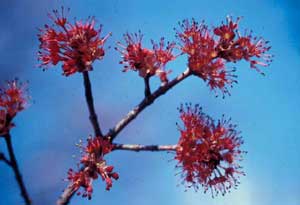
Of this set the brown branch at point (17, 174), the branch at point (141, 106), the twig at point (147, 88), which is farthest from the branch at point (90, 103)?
the brown branch at point (17, 174)

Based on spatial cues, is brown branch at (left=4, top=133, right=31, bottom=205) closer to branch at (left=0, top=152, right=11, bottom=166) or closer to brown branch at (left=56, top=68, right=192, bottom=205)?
branch at (left=0, top=152, right=11, bottom=166)

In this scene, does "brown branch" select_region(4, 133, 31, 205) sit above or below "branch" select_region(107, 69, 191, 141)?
below

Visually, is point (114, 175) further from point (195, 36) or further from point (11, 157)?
point (195, 36)

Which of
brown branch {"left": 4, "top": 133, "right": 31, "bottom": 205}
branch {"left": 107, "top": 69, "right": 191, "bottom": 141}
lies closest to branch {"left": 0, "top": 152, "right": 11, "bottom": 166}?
brown branch {"left": 4, "top": 133, "right": 31, "bottom": 205}

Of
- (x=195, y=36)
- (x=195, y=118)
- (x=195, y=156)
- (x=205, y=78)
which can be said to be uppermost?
(x=195, y=36)

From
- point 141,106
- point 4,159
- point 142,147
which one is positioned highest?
point 141,106

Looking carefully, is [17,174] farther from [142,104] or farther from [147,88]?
[147,88]

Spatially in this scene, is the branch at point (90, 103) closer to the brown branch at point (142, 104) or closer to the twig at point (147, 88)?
the brown branch at point (142, 104)

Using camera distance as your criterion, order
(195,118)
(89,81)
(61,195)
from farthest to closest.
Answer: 1. (195,118)
2. (89,81)
3. (61,195)

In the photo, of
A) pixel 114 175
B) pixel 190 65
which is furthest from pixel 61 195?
pixel 190 65

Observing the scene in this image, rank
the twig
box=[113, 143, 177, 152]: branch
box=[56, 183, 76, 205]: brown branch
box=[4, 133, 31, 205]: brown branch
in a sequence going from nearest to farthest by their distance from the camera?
box=[4, 133, 31, 205]: brown branch < box=[56, 183, 76, 205]: brown branch < box=[113, 143, 177, 152]: branch < the twig

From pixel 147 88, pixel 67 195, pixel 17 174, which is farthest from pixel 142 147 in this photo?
pixel 17 174
